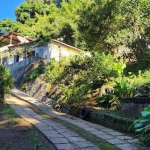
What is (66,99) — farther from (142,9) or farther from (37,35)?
(37,35)

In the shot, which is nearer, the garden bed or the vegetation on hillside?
the garden bed

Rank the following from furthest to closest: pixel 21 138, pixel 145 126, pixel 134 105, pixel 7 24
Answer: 1. pixel 7 24
2. pixel 134 105
3. pixel 145 126
4. pixel 21 138

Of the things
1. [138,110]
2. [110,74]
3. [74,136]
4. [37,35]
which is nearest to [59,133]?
[74,136]

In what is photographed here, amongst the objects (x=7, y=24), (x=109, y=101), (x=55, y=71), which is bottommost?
(x=109, y=101)

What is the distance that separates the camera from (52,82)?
15219mm

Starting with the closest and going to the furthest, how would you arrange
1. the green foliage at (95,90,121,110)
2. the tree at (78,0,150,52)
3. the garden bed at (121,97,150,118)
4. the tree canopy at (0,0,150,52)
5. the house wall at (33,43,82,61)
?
the garden bed at (121,97,150,118)
the green foliage at (95,90,121,110)
the tree canopy at (0,0,150,52)
the tree at (78,0,150,52)
the house wall at (33,43,82,61)

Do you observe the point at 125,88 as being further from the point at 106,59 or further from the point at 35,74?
the point at 35,74

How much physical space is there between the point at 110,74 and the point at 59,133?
540cm

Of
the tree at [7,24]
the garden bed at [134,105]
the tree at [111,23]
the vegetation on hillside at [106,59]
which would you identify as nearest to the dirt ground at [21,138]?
the garden bed at [134,105]

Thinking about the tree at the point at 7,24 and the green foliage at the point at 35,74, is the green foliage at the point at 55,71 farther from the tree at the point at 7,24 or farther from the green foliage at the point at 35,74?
the tree at the point at 7,24

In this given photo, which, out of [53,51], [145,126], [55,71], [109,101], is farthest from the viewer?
[53,51]

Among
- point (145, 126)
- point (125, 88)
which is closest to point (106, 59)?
point (125, 88)

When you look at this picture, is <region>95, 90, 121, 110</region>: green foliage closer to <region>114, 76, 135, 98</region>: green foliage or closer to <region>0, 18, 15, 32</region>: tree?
<region>114, 76, 135, 98</region>: green foliage

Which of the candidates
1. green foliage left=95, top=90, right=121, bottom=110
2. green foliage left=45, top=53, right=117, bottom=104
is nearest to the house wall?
green foliage left=45, top=53, right=117, bottom=104
